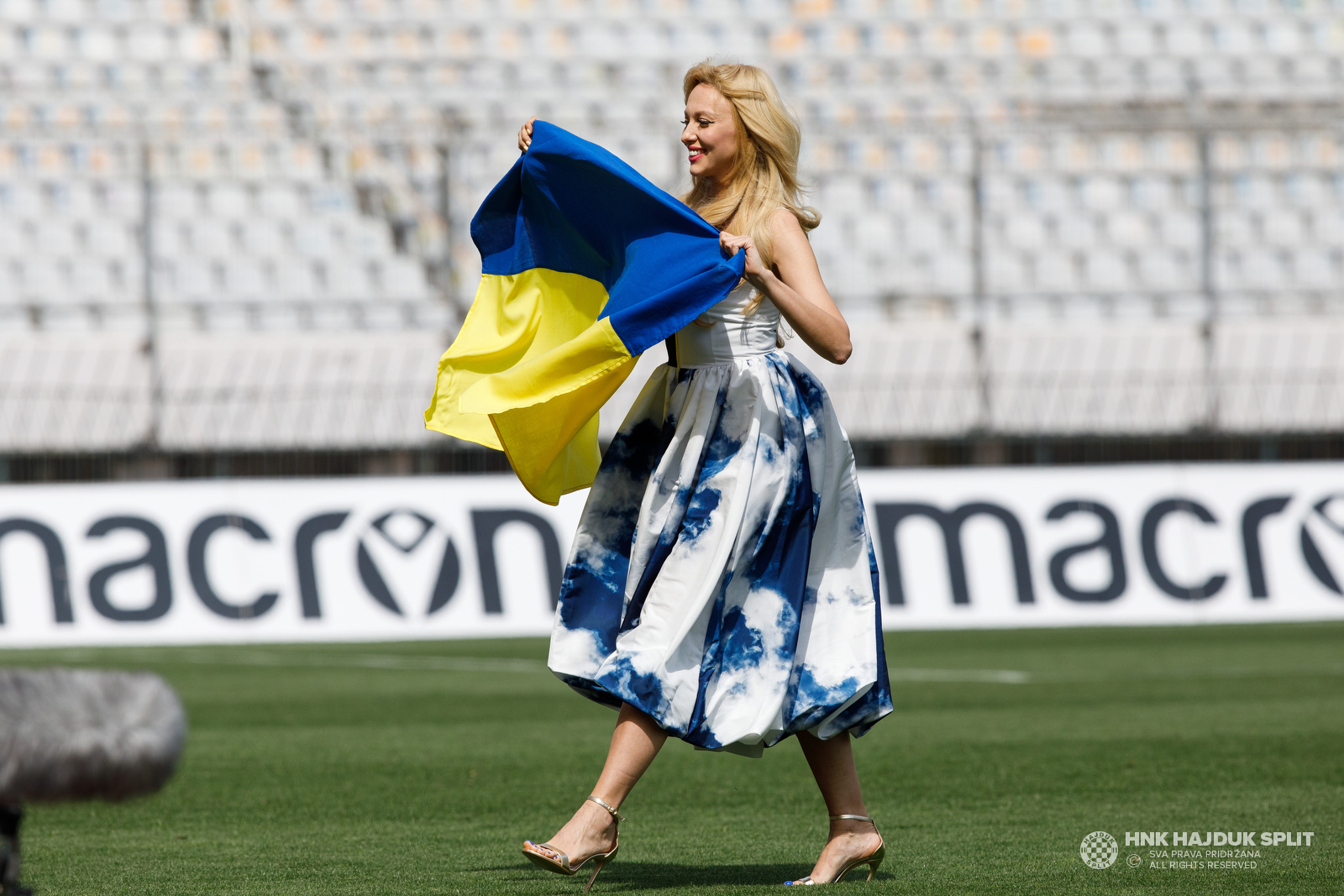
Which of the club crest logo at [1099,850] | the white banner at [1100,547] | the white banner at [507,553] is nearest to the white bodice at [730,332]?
the club crest logo at [1099,850]

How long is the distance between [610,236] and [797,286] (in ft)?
1.81

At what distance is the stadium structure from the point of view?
13.6 meters

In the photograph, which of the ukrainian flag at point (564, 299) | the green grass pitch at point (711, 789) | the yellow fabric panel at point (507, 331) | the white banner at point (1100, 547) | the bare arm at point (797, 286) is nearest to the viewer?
the bare arm at point (797, 286)

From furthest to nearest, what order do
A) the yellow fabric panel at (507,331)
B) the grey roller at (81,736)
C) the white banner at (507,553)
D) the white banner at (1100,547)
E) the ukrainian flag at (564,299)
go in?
the white banner at (1100,547), the white banner at (507,553), the yellow fabric panel at (507,331), the ukrainian flag at (564,299), the grey roller at (81,736)

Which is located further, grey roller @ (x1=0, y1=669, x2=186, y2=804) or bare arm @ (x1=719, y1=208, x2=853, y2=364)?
bare arm @ (x1=719, y1=208, x2=853, y2=364)

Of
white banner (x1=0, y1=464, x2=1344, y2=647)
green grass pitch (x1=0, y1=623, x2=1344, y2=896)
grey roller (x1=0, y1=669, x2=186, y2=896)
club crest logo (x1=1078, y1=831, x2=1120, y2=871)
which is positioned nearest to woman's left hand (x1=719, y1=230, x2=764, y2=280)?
green grass pitch (x1=0, y1=623, x2=1344, y2=896)

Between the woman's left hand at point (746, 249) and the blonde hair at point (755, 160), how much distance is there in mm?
51

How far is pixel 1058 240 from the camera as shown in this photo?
16.6 metres

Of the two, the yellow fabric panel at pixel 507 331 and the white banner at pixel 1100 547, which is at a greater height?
the yellow fabric panel at pixel 507 331

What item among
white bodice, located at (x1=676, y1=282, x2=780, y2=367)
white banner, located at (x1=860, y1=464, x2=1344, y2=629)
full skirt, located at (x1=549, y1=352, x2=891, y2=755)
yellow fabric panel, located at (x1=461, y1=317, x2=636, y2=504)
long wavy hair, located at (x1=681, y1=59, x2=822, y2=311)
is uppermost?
long wavy hair, located at (x1=681, y1=59, x2=822, y2=311)

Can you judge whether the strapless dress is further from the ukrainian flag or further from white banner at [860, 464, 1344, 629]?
white banner at [860, 464, 1344, 629]

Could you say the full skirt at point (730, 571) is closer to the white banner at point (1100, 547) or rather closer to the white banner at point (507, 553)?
the white banner at point (507, 553)

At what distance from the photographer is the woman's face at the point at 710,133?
384 cm

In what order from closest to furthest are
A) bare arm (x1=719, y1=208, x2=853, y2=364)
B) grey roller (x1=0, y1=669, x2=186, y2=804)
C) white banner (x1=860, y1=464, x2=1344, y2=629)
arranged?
1. grey roller (x1=0, y1=669, x2=186, y2=804)
2. bare arm (x1=719, y1=208, x2=853, y2=364)
3. white banner (x1=860, y1=464, x2=1344, y2=629)
